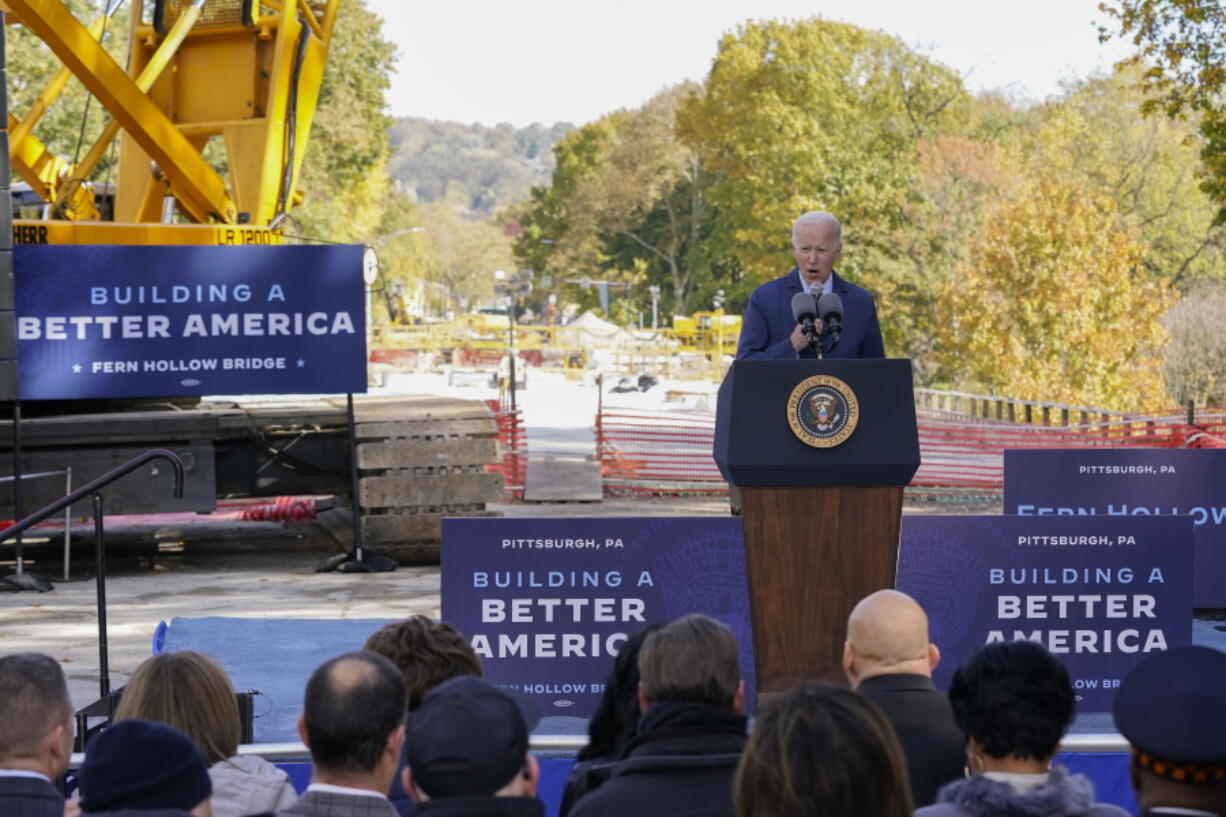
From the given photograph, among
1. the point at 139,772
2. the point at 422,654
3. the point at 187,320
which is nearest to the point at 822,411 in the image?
the point at 422,654

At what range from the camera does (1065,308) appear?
99.8ft

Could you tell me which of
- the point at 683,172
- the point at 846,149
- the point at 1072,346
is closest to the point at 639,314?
the point at 683,172

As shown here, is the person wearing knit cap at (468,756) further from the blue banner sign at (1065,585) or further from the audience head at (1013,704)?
the blue banner sign at (1065,585)

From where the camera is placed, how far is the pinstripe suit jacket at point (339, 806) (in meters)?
3.55

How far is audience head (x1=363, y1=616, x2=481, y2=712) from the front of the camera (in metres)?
4.46

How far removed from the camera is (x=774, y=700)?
3125mm

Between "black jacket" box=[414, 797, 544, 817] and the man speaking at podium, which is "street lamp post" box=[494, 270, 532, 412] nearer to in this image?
the man speaking at podium

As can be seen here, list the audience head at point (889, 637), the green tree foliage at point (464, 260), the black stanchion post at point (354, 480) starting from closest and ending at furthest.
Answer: the audience head at point (889, 637)
the black stanchion post at point (354, 480)
the green tree foliage at point (464, 260)

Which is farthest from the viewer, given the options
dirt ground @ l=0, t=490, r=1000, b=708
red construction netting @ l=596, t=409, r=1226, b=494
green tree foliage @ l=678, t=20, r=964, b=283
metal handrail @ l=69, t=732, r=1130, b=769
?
green tree foliage @ l=678, t=20, r=964, b=283

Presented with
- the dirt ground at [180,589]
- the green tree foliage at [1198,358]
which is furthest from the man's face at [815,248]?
the green tree foliage at [1198,358]

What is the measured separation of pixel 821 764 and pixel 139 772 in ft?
4.62

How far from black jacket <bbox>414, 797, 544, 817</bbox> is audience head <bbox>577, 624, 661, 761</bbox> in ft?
3.31

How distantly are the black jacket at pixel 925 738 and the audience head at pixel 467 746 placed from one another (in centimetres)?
119

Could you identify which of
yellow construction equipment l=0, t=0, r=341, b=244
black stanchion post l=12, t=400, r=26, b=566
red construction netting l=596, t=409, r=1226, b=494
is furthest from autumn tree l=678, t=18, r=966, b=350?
black stanchion post l=12, t=400, r=26, b=566
